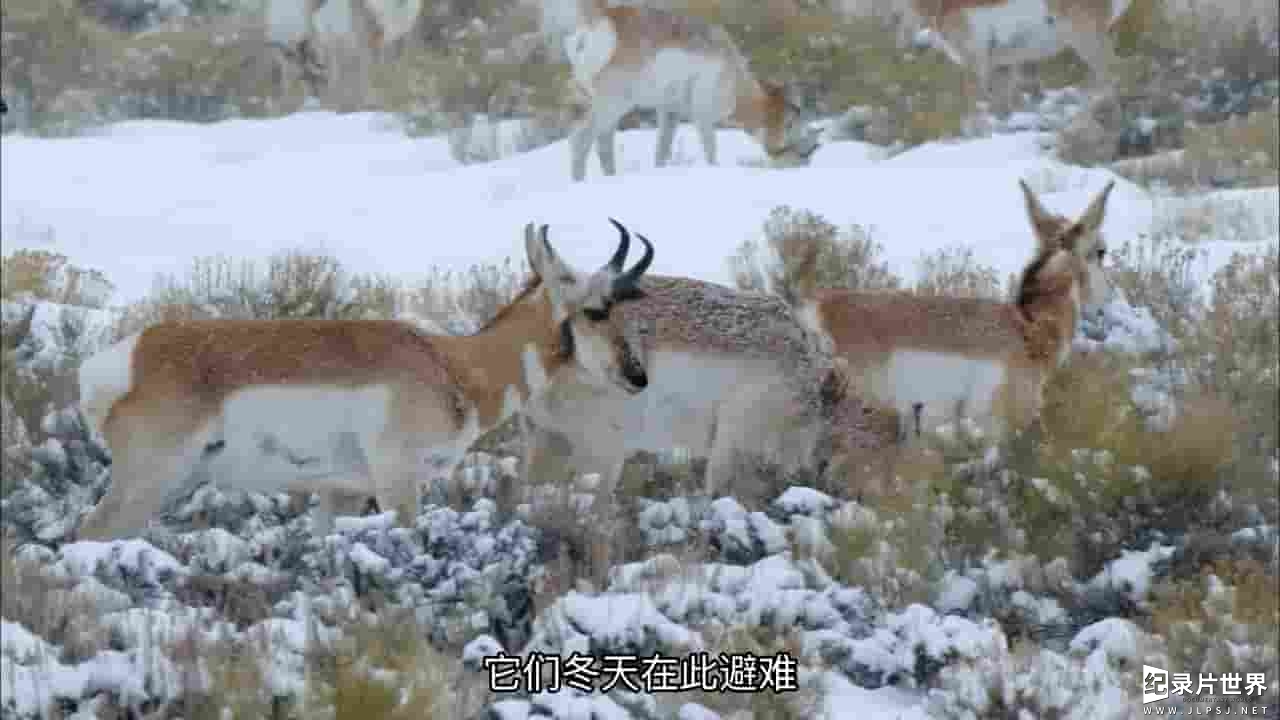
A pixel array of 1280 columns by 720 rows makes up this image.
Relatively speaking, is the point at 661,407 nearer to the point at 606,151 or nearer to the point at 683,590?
the point at 683,590

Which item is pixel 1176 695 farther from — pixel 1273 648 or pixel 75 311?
pixel 75 311

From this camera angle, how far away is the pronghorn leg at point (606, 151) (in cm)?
1015

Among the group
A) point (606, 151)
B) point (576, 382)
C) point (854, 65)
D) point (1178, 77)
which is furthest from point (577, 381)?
point (854, 65)

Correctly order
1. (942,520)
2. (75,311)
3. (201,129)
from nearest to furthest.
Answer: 1. (942,520)
2. (75,311)
3. (201,129)

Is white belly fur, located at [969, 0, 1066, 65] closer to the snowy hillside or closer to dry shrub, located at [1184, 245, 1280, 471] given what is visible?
dry shrub, located at [1184, 245, 1280, 471]

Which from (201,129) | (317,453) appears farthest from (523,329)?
(201,129)

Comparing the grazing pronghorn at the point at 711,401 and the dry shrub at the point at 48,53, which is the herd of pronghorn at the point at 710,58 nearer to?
the dry shrub at the point at 48,53

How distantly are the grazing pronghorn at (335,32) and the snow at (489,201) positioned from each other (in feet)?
6.75

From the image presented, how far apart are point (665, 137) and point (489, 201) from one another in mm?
1020

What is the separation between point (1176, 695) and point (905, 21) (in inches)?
332

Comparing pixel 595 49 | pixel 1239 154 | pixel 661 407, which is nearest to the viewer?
pixel 661 407

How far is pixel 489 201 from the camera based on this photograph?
32.0 feet

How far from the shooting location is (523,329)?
558 cm

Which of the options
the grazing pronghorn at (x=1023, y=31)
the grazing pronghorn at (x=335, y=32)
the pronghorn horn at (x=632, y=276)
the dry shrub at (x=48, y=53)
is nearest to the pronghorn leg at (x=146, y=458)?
the pronghorn horn at (x=632, y=276)
